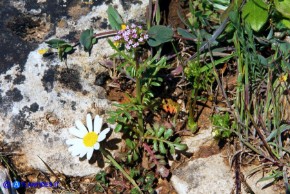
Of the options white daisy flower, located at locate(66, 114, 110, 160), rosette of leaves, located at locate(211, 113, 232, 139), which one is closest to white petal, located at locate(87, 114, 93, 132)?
white daisy flower, located at locate(66, 114, 110, 160)

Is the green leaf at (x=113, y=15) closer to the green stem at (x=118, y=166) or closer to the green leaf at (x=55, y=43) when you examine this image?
the green leaf at (x=55, y=43)

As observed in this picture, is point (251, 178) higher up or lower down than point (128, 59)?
lower down

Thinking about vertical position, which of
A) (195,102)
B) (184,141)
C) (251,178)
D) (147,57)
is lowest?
(251,178)

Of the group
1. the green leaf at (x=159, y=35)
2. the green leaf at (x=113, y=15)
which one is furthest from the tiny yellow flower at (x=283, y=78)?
the green leaf at (x=113, y=15)

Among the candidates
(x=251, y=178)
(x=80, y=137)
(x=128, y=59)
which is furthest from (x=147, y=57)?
(x=251, y=178)

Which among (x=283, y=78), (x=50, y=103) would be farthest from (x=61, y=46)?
(x=283, y=78)

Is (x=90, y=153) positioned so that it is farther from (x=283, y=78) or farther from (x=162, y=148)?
(x=283, y=78)

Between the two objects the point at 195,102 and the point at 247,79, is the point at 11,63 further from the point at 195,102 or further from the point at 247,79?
the point at 247,79

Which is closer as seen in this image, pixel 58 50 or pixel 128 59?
pixel 128 59
